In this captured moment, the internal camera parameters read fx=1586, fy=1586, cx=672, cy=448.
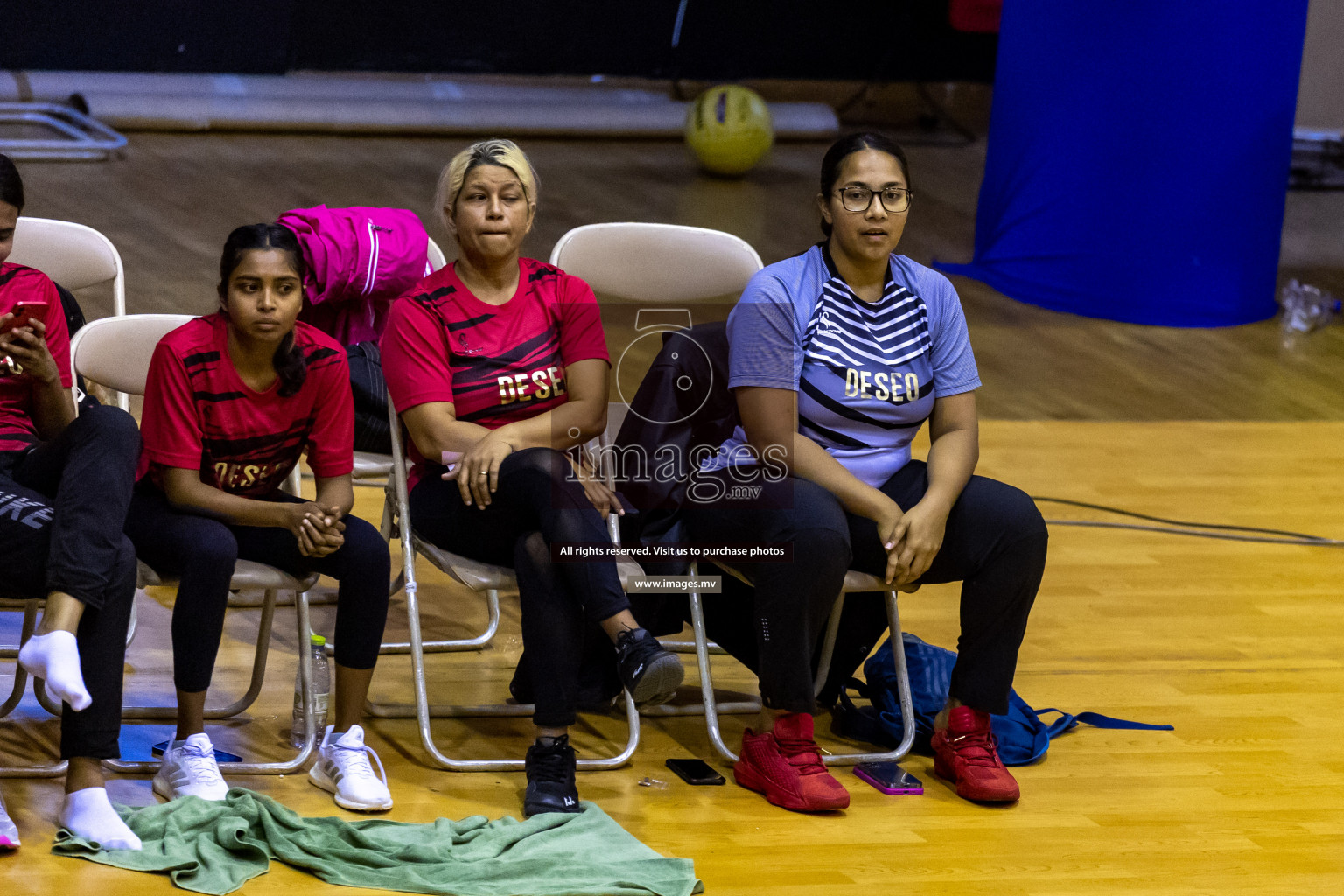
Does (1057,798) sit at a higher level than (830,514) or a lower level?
lower

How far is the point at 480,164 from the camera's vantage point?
320 centimetres

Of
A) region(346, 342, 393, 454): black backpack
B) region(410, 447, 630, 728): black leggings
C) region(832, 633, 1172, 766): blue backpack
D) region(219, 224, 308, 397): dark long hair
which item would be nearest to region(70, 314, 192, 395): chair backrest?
region(219, 224, 308, 397): dark long hair

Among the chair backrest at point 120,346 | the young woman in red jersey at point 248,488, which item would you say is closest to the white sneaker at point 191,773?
the young woman in red jersey at point 248,488

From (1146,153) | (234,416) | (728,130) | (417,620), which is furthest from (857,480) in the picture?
(728,130)

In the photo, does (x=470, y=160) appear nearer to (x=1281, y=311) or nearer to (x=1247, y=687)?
(x=1247, y=687)

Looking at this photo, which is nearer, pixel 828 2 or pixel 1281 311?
pixel 1281 311

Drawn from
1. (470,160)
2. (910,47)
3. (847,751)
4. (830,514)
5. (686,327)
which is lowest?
(847,751)

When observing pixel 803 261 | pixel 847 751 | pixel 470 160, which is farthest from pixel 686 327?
pixel 847 751

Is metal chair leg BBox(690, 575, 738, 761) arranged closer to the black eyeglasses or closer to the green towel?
the green towel

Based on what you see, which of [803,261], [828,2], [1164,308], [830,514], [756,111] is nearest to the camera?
[830,514]

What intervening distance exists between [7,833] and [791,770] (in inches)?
55.4

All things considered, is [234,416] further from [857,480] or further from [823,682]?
[823,682]

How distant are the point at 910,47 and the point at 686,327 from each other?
7842 mm

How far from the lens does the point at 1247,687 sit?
3705 millimetres
